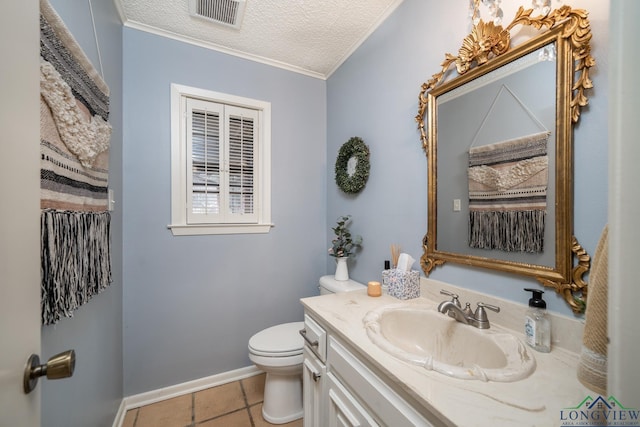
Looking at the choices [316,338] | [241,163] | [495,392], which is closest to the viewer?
[495,392]

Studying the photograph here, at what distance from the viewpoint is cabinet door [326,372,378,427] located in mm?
833

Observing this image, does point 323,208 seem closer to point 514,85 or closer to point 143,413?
point 514,85

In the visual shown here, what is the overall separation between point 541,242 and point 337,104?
5.56 feet

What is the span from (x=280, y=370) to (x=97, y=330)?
0.94m

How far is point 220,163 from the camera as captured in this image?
1.90 m

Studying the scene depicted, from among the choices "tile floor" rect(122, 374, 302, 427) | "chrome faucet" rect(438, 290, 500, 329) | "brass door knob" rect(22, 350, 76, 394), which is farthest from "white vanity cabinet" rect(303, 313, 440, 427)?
"brass door knob" rect(22, 350, 76, 394)

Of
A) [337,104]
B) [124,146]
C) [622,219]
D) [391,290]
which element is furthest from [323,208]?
[622,219]

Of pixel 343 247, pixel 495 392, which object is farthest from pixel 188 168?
pixel 495 392

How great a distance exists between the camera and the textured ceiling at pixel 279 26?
4.95ft

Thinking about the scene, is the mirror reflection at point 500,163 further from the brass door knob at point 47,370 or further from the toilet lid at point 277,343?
the brass door knob at point 47,370

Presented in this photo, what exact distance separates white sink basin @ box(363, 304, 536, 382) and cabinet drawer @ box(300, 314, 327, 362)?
0.22 metres

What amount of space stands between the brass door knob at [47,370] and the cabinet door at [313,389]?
0.86 m

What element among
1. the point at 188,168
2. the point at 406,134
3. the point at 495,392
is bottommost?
the point at 495,392

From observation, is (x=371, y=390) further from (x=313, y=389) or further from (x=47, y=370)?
(x=47, y=370)
